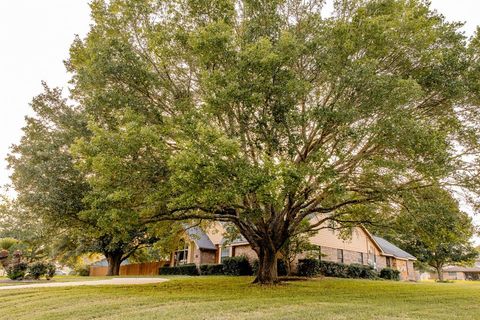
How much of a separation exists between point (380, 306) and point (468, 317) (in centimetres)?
223

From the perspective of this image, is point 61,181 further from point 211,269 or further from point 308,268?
point 308,268

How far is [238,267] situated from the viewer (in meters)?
26.1

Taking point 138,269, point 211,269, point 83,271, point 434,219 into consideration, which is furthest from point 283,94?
point 83,271

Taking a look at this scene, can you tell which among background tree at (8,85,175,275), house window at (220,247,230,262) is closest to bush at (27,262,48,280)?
background tree at (8,85,175,275)

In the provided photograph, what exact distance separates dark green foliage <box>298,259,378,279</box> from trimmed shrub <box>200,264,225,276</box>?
20.1ft

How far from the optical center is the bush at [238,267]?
26.0m

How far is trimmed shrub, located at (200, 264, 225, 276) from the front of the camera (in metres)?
26.9

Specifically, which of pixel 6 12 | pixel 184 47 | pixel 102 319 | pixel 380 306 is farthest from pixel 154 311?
pixel 6 12

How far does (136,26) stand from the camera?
13836 millimetres

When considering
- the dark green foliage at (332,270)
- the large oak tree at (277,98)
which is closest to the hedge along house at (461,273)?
the dark green foliage at (332,270)

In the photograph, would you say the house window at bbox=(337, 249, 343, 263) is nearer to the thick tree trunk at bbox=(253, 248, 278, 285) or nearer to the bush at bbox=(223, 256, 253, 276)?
the bush at bbox=(223, 256, 253, 276)

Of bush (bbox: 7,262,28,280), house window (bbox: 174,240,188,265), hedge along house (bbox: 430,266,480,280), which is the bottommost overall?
hedge along house (bbox: 430,266,480,280)

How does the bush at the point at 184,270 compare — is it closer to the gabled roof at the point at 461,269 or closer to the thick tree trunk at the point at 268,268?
the thick tree trunk at the point at 268,268

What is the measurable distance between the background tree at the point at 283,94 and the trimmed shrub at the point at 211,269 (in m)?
13.2
